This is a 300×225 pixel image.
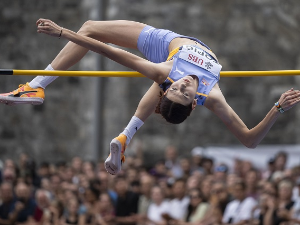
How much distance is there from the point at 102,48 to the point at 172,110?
100 cm

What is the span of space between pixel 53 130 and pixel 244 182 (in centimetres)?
1098

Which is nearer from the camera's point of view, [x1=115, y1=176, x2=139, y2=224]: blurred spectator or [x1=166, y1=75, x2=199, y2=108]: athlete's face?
[x1=166, y1=75, x2=199, y2=108]: athlete's face

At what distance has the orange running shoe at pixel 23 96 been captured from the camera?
35.7 ft

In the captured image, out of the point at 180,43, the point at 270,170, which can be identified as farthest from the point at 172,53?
the point at 270,170

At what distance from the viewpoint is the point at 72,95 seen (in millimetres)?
24172

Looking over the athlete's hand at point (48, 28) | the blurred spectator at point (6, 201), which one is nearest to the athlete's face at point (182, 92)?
the athlete's hand at point (48, 28)

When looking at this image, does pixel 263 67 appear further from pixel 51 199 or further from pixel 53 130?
pixel 51 199

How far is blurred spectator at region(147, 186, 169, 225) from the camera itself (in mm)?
14805

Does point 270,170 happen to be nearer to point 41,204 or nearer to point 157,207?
point 157,207

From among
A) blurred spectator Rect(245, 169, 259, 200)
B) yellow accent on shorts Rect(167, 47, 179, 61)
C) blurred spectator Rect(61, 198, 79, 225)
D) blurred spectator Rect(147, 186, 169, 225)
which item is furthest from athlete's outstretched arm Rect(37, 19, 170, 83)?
blurred spectator Rect(61, 198, 79, 225)

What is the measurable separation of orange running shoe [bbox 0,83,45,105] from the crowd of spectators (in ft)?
13.4

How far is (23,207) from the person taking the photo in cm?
1625

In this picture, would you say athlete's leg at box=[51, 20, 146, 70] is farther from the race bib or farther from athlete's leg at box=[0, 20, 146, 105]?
the race bib

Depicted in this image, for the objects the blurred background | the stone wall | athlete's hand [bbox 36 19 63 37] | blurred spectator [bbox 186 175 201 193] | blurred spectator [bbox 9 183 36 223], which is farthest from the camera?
the stone wall
